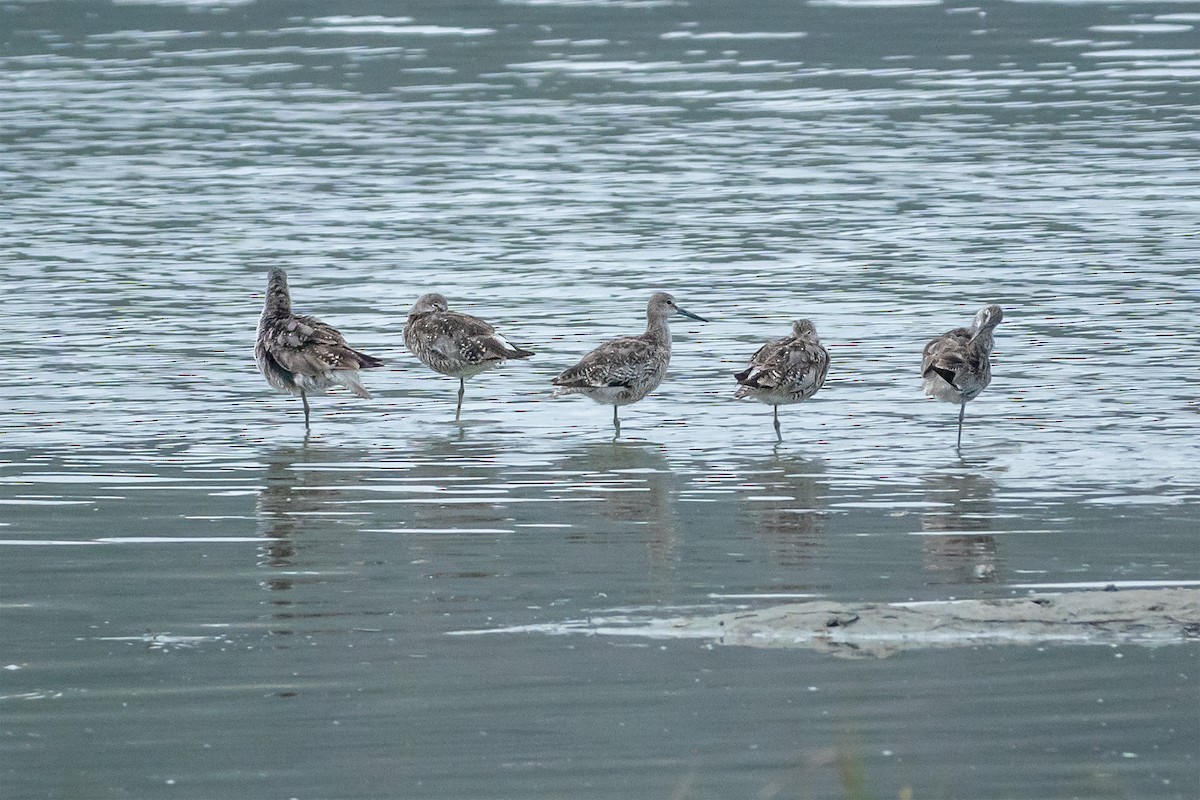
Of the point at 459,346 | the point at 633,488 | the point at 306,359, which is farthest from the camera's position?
the point at 459,346

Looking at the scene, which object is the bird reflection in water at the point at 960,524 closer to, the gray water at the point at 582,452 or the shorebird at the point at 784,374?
the gray water at the point at 582,452

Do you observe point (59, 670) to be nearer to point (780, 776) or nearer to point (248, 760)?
point (248, 760)

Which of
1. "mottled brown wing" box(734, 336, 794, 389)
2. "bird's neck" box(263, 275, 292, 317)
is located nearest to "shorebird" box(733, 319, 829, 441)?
"mottled brown wing" box(734, 336, 794, 389)

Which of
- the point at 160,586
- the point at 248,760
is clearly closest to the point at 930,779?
the point at 248,760

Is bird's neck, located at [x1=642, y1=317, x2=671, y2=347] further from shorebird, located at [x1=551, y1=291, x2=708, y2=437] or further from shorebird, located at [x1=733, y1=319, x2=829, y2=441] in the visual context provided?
shorebird, located at [x1=733, y1=319, x2=829, y2=441]

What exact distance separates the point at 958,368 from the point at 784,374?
4.15ft

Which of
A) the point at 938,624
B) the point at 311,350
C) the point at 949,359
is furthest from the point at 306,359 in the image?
the point at 938,624

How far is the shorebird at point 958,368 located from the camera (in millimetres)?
15055

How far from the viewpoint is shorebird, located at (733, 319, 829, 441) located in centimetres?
1539

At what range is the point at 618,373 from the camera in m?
15.6

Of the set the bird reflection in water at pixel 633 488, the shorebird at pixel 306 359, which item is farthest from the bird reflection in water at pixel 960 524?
the shorebird at pixel 306 359

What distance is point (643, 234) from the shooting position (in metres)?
25.7

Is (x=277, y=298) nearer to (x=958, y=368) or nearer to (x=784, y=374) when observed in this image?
(x=784, y=374)

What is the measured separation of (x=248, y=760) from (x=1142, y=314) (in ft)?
44.2
